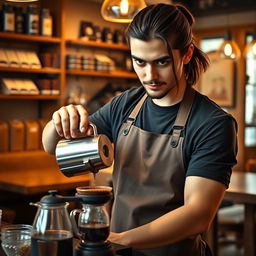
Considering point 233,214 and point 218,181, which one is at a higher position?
point 218,181

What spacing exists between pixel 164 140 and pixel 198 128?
0.15 meters

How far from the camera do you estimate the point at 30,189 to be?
14.2 ft

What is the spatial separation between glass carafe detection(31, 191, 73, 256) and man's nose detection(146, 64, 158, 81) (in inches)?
23.1

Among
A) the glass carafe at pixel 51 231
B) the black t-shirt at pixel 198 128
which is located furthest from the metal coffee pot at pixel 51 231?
the black t-shirt at pixel 198 128

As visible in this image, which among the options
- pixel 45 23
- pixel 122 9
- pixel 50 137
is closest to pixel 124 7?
pixel 122 9

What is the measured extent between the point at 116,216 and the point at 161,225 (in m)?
0.37

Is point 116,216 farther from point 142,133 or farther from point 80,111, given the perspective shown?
point 80,111

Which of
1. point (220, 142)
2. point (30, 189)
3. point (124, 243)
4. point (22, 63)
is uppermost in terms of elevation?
point (22, 63)

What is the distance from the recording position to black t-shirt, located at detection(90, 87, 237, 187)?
1857 mm

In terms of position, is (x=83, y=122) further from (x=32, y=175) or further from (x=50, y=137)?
(x=32, y=175)

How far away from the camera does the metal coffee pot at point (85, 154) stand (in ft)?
6.15

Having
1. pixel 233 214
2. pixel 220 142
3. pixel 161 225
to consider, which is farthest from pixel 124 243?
pixel 233 214

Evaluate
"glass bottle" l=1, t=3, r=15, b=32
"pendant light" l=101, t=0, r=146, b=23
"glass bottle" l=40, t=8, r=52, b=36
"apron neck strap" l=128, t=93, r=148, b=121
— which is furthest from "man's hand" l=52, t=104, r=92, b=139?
"glass bottle" l=40, t=8, r=52, b=36

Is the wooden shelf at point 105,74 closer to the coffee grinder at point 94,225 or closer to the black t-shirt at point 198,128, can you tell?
the black t-shirt at point 198,128
